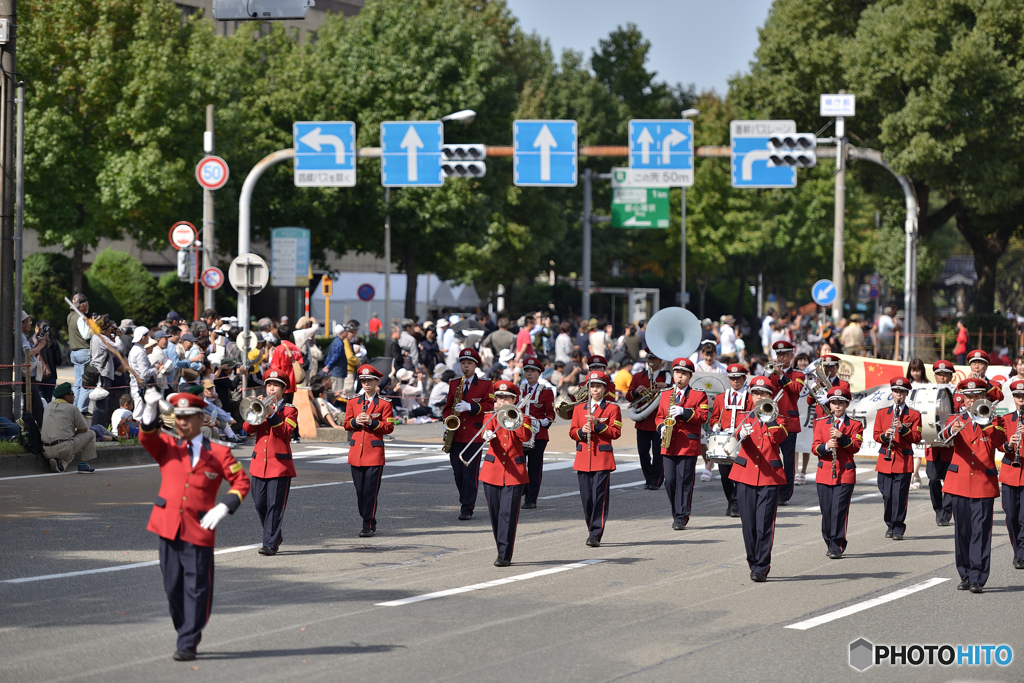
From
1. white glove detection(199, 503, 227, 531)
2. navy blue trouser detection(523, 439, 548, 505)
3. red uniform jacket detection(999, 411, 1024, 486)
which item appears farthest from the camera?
navy blue trouser detection(523, 439, 548, 505)

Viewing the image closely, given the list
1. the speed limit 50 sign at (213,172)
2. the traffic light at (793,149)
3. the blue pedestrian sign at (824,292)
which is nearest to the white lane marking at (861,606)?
the speed limit 50 sign at (213,172)

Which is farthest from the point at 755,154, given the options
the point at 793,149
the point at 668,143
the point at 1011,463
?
the point at 1011,463

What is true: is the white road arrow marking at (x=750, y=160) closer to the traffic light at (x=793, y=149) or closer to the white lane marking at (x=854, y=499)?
the traffic light at (x=793, y=149)

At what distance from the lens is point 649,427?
1539 centimetres

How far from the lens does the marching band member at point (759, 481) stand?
1034cm

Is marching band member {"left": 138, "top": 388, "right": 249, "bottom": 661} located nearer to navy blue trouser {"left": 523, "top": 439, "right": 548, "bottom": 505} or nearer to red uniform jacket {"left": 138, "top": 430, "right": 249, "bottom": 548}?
red uniform jacket {"left": 138, "top": 430, "right": 249, "bottom": 548}

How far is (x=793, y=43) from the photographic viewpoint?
1432 inches

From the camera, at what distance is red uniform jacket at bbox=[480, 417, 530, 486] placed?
428 inches

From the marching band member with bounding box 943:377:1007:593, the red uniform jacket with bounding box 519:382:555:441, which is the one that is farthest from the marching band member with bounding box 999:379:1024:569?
the red uniform jacket with bounding box 519:382:555:441

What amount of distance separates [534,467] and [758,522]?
416 cm

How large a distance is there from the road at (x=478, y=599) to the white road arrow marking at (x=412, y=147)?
15.1m

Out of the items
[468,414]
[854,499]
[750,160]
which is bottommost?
[854,499]

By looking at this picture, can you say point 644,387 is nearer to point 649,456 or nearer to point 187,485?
point 649,456

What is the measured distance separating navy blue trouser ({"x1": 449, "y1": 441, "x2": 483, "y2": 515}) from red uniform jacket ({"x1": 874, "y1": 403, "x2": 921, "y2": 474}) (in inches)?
165
